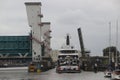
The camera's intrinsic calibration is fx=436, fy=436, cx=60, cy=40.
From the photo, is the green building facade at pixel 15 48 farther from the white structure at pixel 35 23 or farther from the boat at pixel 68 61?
the boat at pixel 68 61

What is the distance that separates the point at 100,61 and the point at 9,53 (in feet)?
227

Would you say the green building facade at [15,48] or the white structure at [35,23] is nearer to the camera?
the white structure at [35,23]

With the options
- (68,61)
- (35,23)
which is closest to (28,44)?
(35,23)

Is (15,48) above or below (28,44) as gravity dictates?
below

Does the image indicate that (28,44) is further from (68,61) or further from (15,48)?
(68,61)

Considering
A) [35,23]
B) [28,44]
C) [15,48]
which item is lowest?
[15,48]

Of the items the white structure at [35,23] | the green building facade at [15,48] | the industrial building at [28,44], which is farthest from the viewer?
the green building facade at [15,48]

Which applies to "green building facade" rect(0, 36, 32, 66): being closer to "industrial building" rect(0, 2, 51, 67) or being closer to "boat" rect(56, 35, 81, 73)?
"industrial building" rect(0, 2, 51, 67)

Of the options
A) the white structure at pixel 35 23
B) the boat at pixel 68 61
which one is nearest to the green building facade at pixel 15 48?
the white structure at pixel 35 23

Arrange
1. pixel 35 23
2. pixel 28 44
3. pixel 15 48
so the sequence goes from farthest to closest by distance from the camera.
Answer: pixel 15 48 → pixel 28 44 → pixel 35 23

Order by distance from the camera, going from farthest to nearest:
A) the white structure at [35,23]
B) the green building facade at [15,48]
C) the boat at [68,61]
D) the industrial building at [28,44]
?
the green building facade at [15,48], the industrial building at [28,44], the white structure at [35,23], the boat at [68,61]

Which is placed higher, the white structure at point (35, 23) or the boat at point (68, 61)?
the white structure at point (35, 23)

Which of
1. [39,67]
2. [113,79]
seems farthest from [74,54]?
[113,79]

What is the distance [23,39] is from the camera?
542ft
